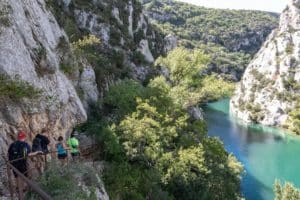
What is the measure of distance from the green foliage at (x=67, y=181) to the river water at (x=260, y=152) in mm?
37137

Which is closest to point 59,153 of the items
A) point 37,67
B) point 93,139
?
point 37,67

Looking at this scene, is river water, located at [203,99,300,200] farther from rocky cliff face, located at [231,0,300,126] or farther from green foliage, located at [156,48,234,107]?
green foliage, located at [156,48,234,107]

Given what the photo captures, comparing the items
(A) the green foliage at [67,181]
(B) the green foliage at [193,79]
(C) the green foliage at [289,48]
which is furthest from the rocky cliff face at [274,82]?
(A) the green foliage at [67,181]

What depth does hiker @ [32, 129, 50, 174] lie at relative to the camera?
16.7m

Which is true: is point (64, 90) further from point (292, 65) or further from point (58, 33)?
point (292, 65)

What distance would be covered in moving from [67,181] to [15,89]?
492cm

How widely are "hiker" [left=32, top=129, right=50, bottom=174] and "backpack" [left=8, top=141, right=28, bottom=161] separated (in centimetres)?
224

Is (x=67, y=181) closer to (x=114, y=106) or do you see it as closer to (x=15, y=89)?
(x=15, y=89)

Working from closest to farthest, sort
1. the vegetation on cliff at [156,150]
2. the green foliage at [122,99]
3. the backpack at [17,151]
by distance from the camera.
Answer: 1. the backpack at [17,151]
2. the vegetation on cliff at [156,150]
3. the green foliage at [122,99]

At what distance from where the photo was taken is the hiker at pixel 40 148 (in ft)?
54.6

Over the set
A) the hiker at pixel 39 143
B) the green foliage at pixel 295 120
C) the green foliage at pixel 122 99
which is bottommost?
the green foliage at pixel 295 120

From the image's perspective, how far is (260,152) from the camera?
79625mm

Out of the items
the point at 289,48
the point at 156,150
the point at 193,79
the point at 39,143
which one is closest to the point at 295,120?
the point at 289,48

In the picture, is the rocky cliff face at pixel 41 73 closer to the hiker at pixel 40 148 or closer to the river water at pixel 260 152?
the hiker at pixel 40 148
